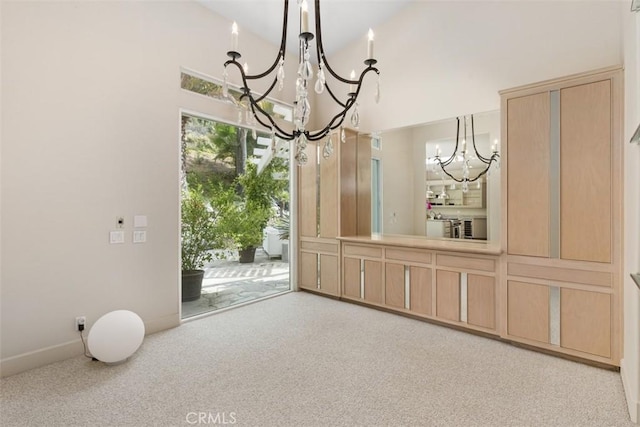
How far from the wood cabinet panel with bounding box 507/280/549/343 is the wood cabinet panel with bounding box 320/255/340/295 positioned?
2236 mm

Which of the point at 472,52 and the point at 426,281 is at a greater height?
the point at 472,52

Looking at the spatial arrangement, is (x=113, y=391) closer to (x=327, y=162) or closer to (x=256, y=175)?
(x=256, y=175)

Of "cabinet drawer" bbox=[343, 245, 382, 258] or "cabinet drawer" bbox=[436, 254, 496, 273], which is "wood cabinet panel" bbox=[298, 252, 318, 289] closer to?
"cabinet drawer" bbox=[343, 245, 382, 258]

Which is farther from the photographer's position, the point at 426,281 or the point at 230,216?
the point at 230,216

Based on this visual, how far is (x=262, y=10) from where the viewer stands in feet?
13.0

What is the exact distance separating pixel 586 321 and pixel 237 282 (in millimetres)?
3963

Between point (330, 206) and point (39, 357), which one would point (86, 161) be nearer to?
point (39, 357)

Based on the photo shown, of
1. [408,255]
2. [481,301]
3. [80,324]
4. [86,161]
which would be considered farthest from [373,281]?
[86,161]

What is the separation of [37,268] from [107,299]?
0.64m

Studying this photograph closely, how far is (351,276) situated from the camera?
4469 millimetres

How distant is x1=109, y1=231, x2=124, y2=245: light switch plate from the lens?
3078 mm

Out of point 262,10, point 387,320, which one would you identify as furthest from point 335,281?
point 262,10

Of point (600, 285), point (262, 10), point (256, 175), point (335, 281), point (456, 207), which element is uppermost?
point (262, 10)

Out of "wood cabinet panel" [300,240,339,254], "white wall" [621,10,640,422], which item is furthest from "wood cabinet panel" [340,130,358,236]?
"white wall" [621,10,640,422]
